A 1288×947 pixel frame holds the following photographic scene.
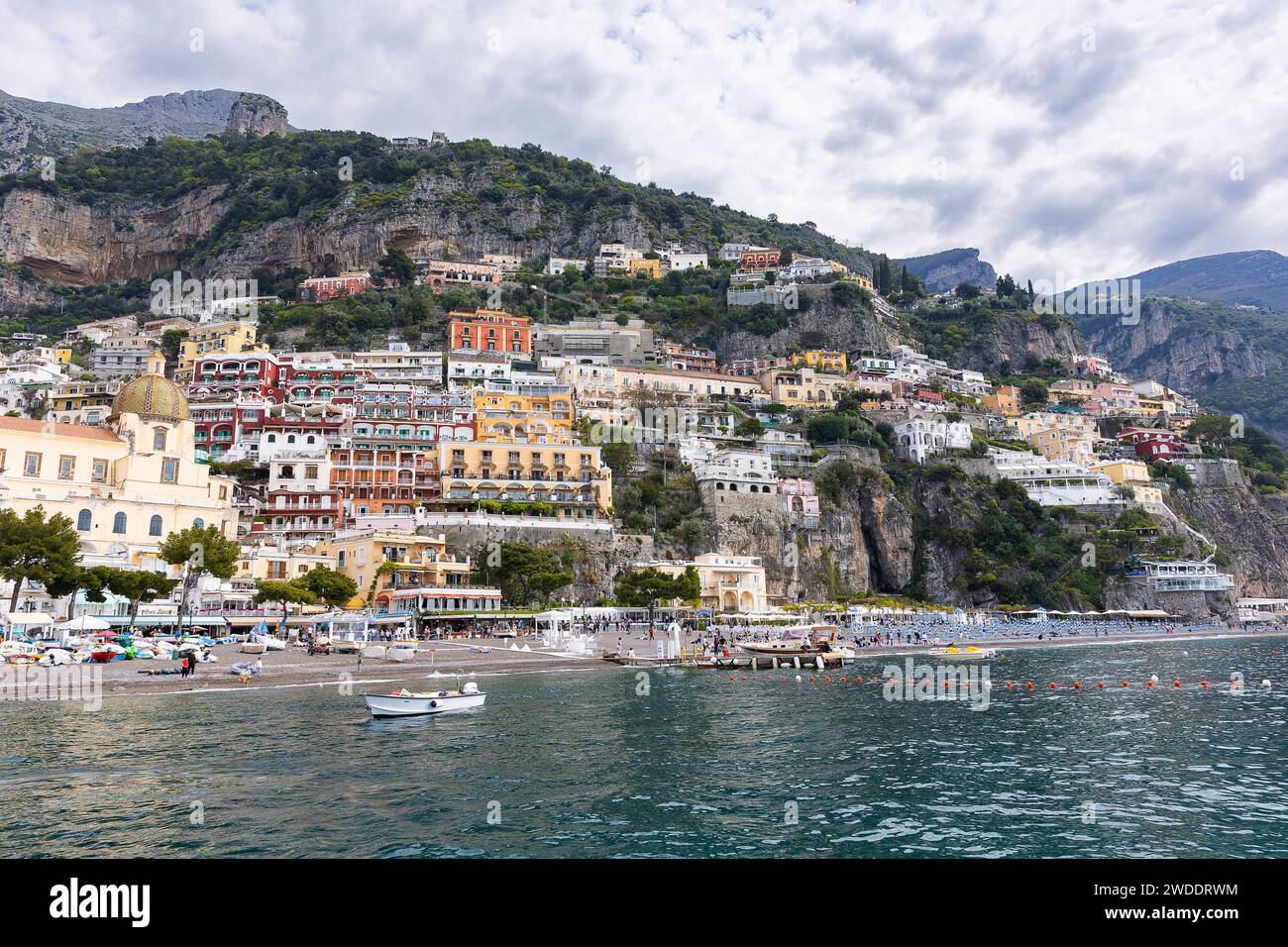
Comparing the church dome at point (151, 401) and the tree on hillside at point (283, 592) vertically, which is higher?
the church dome at point (151, 401)

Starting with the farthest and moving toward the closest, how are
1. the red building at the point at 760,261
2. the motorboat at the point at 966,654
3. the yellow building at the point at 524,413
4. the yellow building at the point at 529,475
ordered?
the red building at the point at 760,261
the yellow building at the point at 524,413
the yellow building at the point at 529,475
the motorboat at the point at 966,654

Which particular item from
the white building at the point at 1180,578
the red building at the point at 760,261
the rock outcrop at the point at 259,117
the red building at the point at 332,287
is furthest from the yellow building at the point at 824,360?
the rock outcrop at the point at 259,117

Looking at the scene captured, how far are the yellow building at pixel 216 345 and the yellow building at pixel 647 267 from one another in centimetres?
5647

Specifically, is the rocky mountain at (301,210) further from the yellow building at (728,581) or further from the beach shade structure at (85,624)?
the beach shade structure at (85,624)

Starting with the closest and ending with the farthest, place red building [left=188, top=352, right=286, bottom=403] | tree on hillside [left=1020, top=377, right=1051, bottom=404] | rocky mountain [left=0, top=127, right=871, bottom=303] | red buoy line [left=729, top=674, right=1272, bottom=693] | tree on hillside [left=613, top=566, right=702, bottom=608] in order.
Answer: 1. red buoy line [left=729, top=674, right=1272, bottom=693]
2. tree on hillside [left=613, top=566, right=702, bottom=608]
3. red building [left=188, top=352, right=286, bottom=403]
4. tree on hillside [left=1020, top=377, right=1051, bottom=404]
5. rocky mountain [left=0, top=127, right=871, bottom=303]

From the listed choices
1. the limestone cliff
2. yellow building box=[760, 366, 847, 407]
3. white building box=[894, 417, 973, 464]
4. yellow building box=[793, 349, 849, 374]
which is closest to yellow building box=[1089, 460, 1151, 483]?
white building box=[894, 417, 973, 464]

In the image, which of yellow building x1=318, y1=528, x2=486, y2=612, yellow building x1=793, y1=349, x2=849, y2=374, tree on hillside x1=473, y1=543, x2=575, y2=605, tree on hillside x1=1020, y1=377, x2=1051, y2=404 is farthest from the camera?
tree on hillside x1=1020, y1=377, x2=1051, y2=404

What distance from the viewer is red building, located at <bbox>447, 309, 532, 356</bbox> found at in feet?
319

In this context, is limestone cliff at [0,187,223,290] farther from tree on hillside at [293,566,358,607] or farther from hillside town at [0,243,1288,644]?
tree on hillside at [293,566,358,607]

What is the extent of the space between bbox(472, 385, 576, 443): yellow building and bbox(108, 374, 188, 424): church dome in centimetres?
2405

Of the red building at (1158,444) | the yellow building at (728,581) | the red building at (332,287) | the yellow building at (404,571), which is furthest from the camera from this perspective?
the red building at (332,287)

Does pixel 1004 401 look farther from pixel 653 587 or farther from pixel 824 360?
pixel 653 587

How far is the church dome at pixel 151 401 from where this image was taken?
57.3m
